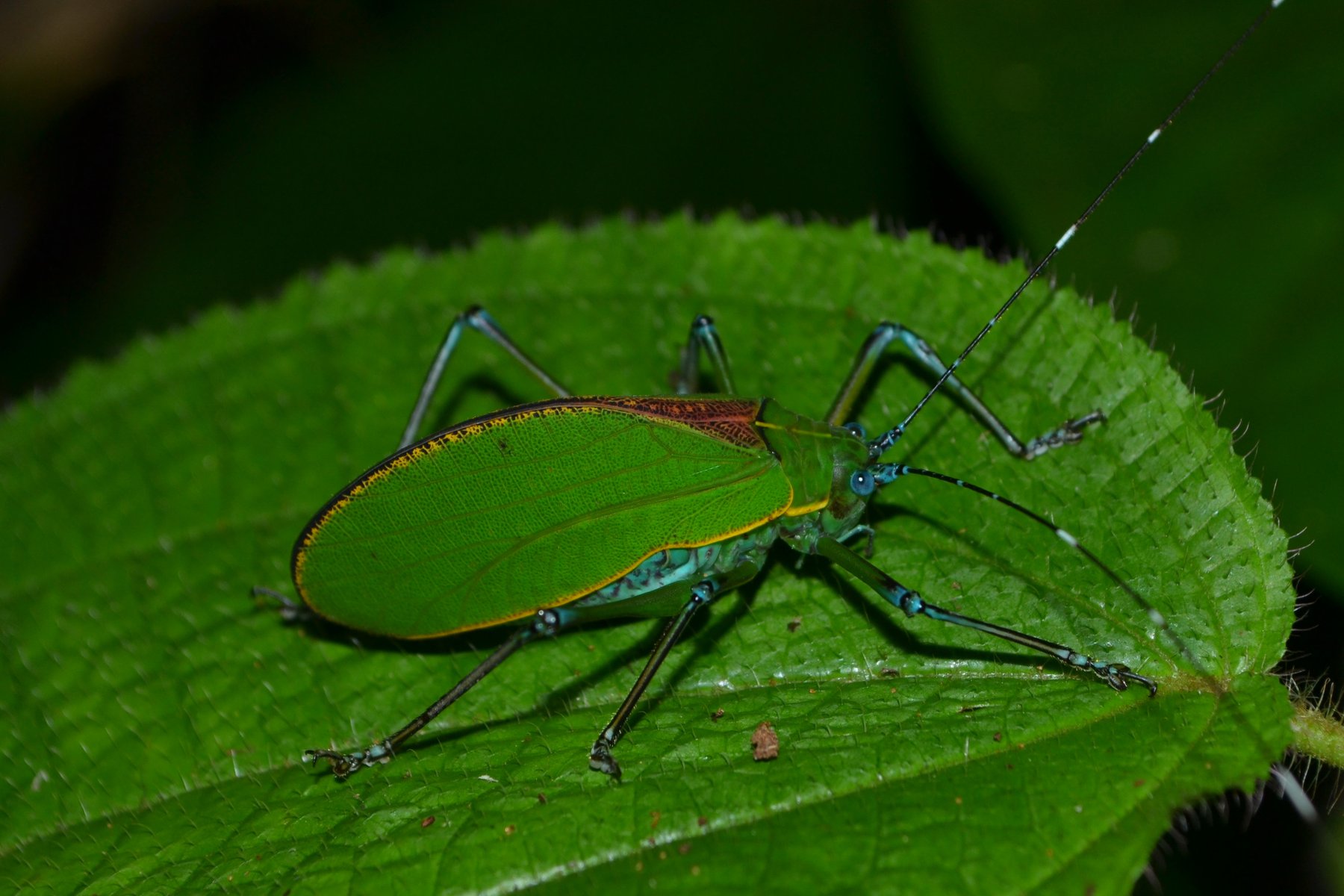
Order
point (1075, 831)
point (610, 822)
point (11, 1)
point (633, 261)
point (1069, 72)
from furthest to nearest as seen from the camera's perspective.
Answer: point (11, 1), point (1069, 72), point (633, 261), point (610, 822), point (1075, 831)

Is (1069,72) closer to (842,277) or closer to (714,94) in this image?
(842,277)

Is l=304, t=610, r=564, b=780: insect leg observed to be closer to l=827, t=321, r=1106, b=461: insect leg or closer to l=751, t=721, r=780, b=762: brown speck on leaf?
l=751, t=721, r=780, b=762: brown speck on leaf

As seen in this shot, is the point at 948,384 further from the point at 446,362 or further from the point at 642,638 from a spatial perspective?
the point at 446,362

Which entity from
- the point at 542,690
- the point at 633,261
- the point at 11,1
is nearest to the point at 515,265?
the point at 633,261

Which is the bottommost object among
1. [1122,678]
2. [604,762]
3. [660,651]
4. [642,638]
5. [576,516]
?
[604,762]

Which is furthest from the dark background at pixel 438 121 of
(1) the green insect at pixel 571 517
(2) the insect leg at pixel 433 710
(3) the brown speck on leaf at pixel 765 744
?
(3) the brown speck on leaf at pixel 765 744

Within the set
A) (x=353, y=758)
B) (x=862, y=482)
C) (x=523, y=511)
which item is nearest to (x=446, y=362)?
(x=523, y=511)
